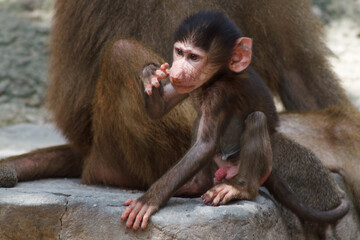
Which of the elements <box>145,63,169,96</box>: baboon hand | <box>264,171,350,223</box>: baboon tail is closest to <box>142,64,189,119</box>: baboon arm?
<box>145,63,169,96</box>: baboon hand

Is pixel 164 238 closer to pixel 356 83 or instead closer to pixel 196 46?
pixel 196 46

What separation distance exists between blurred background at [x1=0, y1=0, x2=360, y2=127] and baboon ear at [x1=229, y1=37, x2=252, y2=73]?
12.0 ft

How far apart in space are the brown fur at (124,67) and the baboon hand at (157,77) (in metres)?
0.28

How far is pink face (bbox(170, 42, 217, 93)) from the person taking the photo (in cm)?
222

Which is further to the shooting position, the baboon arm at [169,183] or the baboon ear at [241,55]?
the baboon ear at [241,55]

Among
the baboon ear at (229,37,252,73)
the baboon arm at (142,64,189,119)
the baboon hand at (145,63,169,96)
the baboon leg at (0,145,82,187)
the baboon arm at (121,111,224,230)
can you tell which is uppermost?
the baboon ear at (229,37,252,73)

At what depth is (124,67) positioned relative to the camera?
2.67 m

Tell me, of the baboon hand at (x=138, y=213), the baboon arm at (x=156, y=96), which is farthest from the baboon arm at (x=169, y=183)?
the baboon arm at (x=156, y=96)

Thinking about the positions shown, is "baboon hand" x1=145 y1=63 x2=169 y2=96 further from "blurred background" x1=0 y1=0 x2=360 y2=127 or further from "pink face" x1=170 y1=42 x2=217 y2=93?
"blurred background" x1=0 y1=0 x2=360 y2=127

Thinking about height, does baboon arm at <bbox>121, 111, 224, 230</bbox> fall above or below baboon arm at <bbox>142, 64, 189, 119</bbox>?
below

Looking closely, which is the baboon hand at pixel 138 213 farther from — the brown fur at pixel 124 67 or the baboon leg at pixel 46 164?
the baboon leg at pixel 46 164

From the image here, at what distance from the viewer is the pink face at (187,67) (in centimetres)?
222

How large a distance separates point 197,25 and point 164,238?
79 cm

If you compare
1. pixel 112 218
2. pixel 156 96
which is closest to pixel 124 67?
pixel 156 96
